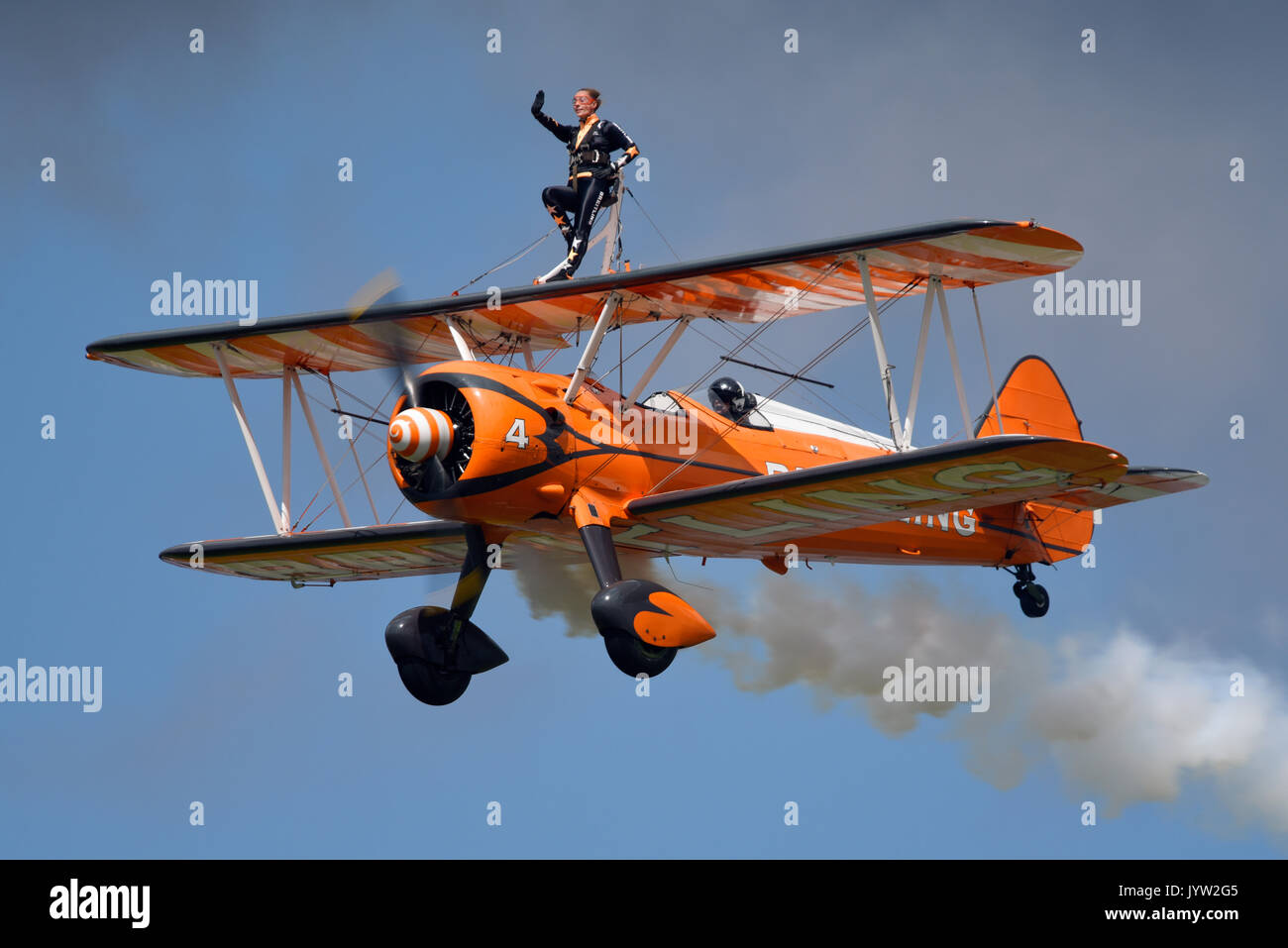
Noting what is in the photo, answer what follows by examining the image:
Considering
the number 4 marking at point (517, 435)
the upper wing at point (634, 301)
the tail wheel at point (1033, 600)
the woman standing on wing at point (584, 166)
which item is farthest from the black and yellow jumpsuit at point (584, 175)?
the tail wheel at point (1033, 600)

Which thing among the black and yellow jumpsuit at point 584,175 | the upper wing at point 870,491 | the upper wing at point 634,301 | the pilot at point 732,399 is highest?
the black and yellow jumpsuit at point 584,175

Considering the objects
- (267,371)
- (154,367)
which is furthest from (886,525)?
(154,367)

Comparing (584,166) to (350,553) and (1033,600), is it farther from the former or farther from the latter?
(1033,600)

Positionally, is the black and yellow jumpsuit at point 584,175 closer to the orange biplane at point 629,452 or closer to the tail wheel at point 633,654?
the orange biplane at point 629,452

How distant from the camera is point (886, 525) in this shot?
1934cm

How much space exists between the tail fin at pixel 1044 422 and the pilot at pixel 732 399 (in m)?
4.40

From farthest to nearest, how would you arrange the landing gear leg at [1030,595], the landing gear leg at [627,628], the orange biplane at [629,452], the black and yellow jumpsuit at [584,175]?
the landing gear leg at [1030,595]
the black and yellow jumpsuit at [584,175]
the orange biplane at [629,452]
the landing gear leg at [627,628]

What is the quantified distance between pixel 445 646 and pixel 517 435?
2607mm

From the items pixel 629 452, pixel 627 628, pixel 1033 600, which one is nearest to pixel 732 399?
pixel 629 452

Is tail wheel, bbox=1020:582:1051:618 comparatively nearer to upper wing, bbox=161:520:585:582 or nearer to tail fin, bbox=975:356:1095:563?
tail fin, bbox=975:356:1095:563

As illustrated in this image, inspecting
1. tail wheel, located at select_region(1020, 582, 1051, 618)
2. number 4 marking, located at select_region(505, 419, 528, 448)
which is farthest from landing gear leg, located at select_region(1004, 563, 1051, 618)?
number 4 marking, located at select_region(505, 419, 528, 448)

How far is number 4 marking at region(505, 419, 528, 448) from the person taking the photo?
16203mm

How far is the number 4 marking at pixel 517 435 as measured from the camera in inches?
638

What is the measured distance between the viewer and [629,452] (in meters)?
17.1
